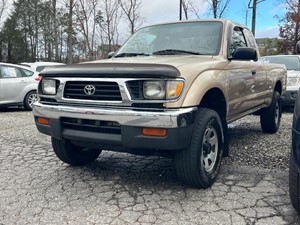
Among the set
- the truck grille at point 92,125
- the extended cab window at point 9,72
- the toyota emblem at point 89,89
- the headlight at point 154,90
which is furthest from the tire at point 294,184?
the extended cab window at point 9,72

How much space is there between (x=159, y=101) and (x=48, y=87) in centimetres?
135

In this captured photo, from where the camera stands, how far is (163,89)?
2.86 metres

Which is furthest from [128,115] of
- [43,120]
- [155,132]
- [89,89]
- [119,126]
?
[43,120]

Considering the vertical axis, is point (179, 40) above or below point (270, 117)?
above

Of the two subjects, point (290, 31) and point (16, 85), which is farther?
point (290, 31)

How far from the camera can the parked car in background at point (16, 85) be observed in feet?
30.5

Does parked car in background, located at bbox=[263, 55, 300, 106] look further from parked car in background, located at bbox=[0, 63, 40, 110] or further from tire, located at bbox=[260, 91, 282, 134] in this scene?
parked car in background, located at bbox=[0, 63, 40, 110]

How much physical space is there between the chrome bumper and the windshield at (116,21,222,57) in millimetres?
1288

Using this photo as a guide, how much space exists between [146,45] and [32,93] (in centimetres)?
649

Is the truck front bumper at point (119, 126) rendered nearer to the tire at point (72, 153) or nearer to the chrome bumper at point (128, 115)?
the chrome bumper at point (128, 115)

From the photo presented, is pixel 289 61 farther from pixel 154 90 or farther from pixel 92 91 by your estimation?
pixel 92 91

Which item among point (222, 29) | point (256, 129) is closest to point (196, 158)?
point (222, 29)

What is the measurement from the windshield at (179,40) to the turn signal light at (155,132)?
4.84 ft

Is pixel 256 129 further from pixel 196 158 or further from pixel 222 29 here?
pixel 196 158
